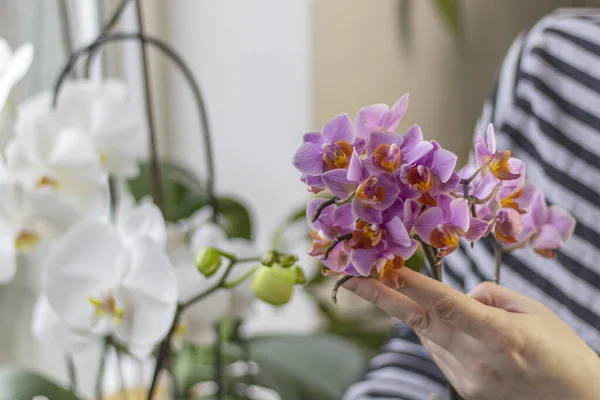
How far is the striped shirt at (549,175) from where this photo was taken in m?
0.57

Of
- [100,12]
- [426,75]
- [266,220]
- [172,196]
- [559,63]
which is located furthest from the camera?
[426,75]

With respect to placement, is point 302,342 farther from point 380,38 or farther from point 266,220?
point 380,38

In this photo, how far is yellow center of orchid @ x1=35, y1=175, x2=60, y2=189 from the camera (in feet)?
1.32

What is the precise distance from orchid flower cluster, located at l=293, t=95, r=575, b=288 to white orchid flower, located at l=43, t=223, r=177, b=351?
0.46 ft

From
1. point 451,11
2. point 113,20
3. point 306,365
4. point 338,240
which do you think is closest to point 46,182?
point 113,20

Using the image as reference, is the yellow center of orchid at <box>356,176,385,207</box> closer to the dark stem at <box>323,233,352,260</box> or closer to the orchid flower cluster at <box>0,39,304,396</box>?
the dark stem at <box>323,233,352,260</box>

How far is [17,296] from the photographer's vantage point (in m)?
0.83

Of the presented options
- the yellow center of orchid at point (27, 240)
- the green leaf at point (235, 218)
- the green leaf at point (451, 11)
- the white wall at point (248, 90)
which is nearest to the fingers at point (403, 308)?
the yellow center of orchid at point (27, 240)

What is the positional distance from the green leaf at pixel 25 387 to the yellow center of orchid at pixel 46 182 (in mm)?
107

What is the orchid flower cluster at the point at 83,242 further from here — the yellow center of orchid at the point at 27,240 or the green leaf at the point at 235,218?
the green leaf at the point at 235,218

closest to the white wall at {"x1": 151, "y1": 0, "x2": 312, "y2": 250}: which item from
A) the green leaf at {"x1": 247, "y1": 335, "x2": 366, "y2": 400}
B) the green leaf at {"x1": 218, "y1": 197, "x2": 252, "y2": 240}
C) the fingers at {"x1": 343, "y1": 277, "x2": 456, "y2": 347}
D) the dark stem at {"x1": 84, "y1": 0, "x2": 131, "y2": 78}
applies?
the green leaf at {"x1": 218, "y1": 197, "x2": 252, "y2": 240}

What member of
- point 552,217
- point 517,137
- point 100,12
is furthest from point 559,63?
point 100,12

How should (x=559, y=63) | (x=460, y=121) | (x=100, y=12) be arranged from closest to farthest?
(x=559, y=63)
(x=100, y=12)
(x=460, y=121)

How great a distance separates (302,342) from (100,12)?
0.54 meters
